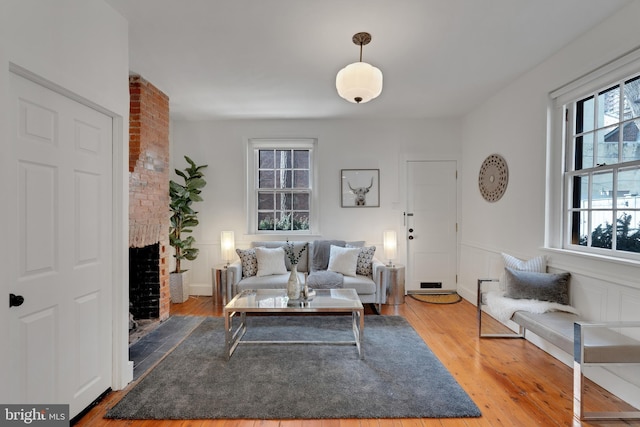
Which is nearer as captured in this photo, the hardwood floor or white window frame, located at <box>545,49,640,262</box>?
the hardwood floor

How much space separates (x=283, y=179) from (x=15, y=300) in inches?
140

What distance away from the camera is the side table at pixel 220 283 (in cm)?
392

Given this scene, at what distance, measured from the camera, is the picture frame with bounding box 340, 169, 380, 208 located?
4699 millimetres

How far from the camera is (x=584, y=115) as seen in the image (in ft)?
8.80

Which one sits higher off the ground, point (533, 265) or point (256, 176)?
point (256, 176)

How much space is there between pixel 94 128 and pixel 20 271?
978mm

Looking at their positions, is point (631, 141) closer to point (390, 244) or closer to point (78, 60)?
point (390, 244)

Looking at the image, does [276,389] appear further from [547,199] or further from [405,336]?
[547,199]

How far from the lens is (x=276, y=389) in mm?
2193

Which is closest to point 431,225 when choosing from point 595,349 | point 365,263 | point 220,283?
point 365,263

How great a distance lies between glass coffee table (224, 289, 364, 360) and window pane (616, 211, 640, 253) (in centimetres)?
204

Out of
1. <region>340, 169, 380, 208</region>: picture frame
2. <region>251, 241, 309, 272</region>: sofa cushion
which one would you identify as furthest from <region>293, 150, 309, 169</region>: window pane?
<region>251, 241, 309, 272</region>: sofa cushion

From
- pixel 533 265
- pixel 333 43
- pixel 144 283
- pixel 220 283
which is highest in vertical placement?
pixel 333 43

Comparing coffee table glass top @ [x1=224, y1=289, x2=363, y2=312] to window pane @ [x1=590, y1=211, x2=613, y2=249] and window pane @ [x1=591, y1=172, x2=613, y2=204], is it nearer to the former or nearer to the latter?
window pane @ [x1=590, y1=211, x2=613, y2=249]
